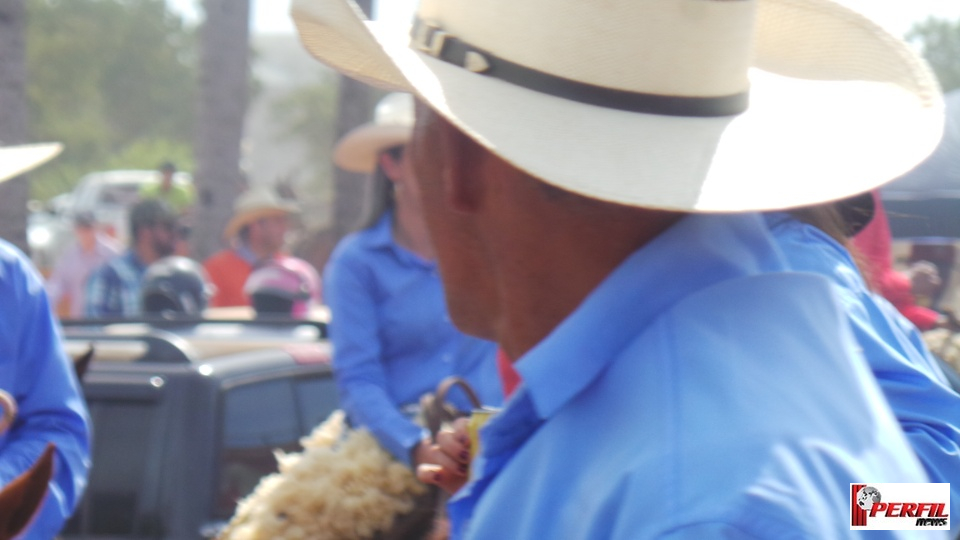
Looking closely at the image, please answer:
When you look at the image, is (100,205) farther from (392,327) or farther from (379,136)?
(392,327)

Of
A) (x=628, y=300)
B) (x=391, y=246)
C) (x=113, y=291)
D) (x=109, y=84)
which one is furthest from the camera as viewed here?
(x=109, y=84)

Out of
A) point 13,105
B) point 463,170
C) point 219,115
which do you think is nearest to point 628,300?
point 463,170

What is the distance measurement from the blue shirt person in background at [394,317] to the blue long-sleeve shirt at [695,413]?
2.24 meters

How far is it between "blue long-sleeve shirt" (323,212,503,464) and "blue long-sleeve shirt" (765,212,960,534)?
1.65m

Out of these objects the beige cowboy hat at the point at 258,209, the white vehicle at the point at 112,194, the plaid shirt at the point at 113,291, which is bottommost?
the white vehicle at the point at 112,194

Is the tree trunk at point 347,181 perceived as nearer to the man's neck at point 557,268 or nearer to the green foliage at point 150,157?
the man's neck at point 557,268

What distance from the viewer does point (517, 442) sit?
4.21 feet

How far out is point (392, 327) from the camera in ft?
12.0

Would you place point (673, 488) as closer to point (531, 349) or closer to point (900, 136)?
point (531, 349)

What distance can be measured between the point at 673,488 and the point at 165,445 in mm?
3170

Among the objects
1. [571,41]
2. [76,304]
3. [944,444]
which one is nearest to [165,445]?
[944,444]

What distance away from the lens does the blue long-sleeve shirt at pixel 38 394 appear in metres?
2.72

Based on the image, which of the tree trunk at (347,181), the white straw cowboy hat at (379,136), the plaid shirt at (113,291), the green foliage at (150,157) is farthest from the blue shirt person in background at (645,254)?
the green foliage at (150,157)

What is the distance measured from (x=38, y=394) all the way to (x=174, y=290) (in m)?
3.88
